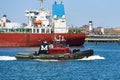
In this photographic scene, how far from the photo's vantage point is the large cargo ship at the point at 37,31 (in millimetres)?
109562

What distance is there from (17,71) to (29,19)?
217 feet

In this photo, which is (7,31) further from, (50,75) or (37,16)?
(50,75)

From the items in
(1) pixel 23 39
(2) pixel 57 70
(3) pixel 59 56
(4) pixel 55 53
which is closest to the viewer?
(2) pixel 57 70

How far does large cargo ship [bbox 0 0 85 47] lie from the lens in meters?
110

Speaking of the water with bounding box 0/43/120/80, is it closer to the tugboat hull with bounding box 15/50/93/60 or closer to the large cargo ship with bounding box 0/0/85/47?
the tugboat hull with bounding box 15/50/93/60

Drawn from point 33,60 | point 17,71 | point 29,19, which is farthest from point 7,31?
point 17,71

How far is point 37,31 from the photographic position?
116m

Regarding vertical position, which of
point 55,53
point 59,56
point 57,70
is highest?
point 55,53

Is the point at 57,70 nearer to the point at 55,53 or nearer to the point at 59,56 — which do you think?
the point at 59,56

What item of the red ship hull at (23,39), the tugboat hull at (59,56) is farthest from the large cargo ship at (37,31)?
the tugboat hull at (59,56)

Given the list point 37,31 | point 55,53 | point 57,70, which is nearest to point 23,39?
point 37,31

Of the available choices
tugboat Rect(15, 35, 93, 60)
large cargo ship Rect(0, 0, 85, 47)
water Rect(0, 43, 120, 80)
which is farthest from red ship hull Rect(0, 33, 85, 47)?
tugboat Rect(15, 35, 93, 60)

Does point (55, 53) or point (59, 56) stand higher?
point (55, 53)

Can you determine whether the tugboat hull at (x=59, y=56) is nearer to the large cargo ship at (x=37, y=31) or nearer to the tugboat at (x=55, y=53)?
the tugboat at (x=55, y=53)
